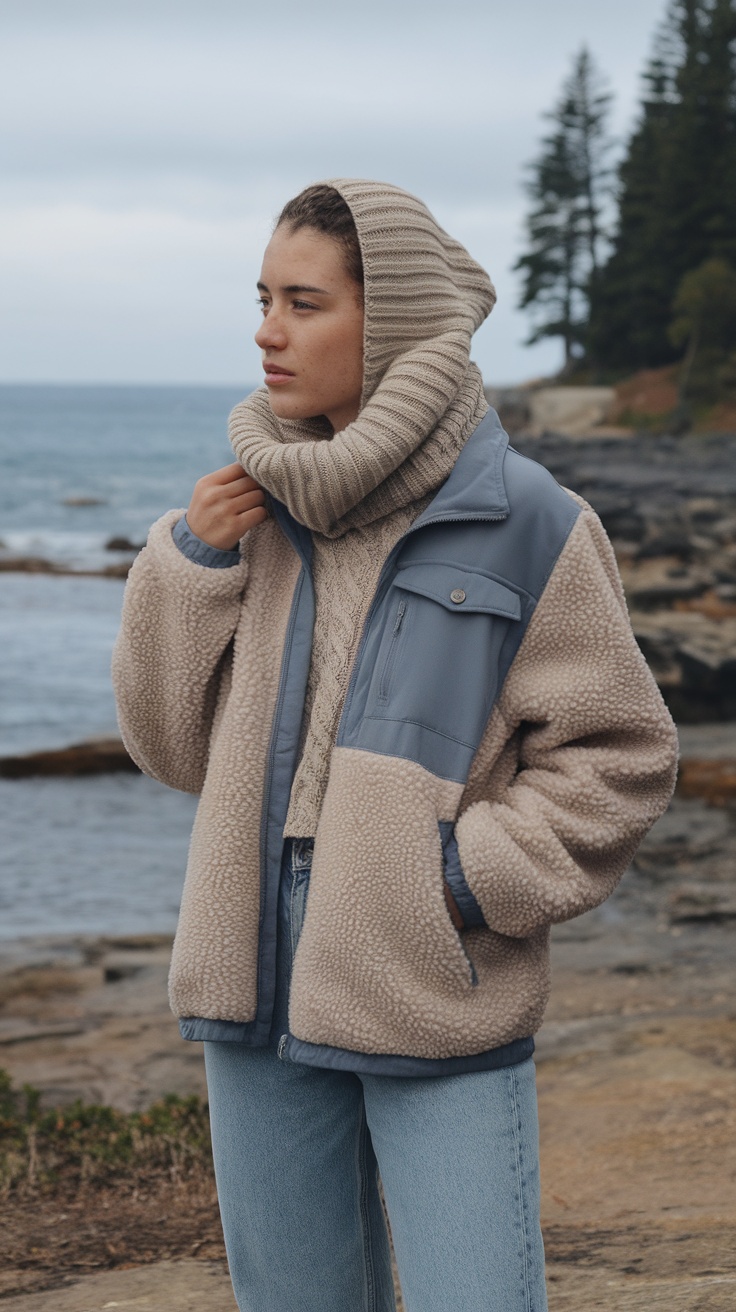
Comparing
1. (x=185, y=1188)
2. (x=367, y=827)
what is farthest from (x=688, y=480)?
(x=367, y=827)

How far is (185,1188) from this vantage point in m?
4.36

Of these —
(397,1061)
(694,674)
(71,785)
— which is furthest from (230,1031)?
(694,674)

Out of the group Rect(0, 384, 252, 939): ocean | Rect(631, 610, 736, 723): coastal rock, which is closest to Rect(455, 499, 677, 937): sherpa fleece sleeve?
Rect(0, 384, 252, 939): ocean

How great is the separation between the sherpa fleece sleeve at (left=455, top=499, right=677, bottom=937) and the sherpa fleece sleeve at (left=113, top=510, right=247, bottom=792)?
1.55ft

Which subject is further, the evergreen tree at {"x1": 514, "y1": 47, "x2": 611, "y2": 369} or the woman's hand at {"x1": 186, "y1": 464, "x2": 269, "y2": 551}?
the evergreen tree at {"x1": 514, "y1": 47, "x2": 611, "y2": 369}

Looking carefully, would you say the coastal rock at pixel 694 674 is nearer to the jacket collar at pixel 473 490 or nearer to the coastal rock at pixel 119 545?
the jacket collar at pixel 473 490

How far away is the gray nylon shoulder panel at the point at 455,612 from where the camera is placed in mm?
2115

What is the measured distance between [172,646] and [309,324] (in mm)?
549

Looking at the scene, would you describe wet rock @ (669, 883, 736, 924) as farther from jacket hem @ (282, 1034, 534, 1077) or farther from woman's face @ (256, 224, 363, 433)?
woman's face @ (256, 224, 363, 433)

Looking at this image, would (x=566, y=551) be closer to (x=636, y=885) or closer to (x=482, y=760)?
(x=482, y=760)

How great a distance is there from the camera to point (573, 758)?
2.16 m

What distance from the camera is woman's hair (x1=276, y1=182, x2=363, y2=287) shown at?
2.16m

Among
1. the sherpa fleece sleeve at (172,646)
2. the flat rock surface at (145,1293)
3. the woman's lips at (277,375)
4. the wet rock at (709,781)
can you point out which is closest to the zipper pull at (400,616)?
the sherpa fleece sleeve at (172,646)

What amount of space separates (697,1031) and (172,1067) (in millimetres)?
2211
